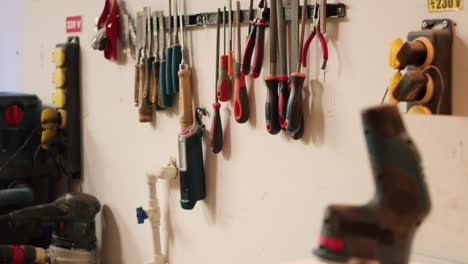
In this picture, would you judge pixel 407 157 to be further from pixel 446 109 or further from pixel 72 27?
pixel 72 27

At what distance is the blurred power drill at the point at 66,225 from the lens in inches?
94.6

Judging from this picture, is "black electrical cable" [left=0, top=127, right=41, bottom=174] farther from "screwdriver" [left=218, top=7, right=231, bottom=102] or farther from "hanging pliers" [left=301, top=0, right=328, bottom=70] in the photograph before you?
"hanging pliers" [left=301, top=0, right=328, bottom=70]

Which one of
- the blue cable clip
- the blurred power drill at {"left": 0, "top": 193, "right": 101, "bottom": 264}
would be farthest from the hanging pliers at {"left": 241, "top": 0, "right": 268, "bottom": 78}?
the blurred power drill at {"left": 0, "top": 193, "right": 101, "bottom": 264}

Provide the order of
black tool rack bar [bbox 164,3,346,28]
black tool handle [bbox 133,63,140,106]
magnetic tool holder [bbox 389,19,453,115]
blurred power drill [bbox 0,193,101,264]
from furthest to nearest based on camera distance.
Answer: blurred power drill [bbox 0,193,101,264]
black tool handle [bbox 133,63,140,106]
black tool rack bar [bbox 164,3,346,28]
magnetic tool holder [bbox 389,19,453,115]

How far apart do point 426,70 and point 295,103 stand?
0.40 metres

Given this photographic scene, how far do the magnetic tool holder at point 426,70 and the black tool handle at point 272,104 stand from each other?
42 cm

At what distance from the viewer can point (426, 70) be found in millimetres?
1422

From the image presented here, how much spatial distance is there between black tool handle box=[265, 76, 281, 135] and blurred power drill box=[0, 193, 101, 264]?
0.93m

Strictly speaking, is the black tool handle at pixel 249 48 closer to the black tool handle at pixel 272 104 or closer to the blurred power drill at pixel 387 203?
the black tool handle at pixel 272 104

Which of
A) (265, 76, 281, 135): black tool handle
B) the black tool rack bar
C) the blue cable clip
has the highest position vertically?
the black tool rack bar

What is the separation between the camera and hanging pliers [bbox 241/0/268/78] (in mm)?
1848

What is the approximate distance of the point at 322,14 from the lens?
1690 mm

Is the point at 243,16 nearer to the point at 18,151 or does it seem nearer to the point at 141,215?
the point at 141,215

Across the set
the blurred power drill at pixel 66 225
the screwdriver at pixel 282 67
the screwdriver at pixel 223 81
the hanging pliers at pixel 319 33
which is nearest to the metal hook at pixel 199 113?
the screwdriver at pixel 223 81
